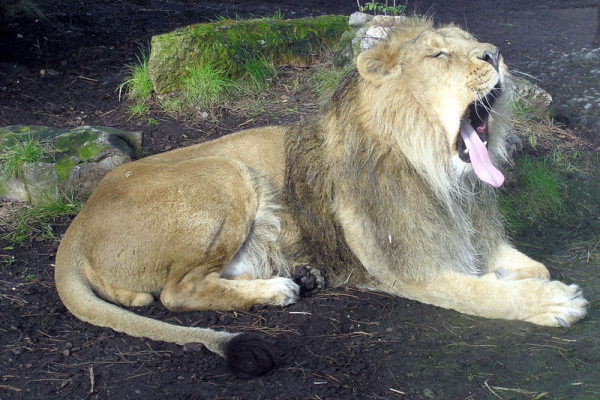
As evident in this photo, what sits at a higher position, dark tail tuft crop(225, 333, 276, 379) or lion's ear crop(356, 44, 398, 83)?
lion's ear crop(356, 44, 398, 83)

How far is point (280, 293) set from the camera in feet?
13.8

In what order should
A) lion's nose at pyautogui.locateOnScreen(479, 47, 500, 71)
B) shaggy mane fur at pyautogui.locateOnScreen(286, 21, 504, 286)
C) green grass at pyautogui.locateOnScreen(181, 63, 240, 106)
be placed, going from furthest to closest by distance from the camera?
green grass at pyautogui.locateOnScreen(181, 63, 240, 106), shaggy mane fur at pyautogui.locateOnScreen(286, 21, 504, 286), lion's nose at pyautogui.locateOnScreen(479, 47, 500, 71)

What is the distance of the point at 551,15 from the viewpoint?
30.1ft

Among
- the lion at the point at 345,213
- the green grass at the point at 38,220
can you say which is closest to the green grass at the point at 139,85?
the green grass at the point at 38,220

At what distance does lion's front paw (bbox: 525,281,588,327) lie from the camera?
3727 mm

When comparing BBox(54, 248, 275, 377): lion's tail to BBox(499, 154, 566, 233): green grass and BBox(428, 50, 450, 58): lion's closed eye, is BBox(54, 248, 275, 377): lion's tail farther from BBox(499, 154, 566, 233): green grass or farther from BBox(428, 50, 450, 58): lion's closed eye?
BBox(499, 154, 566, 233): green grass

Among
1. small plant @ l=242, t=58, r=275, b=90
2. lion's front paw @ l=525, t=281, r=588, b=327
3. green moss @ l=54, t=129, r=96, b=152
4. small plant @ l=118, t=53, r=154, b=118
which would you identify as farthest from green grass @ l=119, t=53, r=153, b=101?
lion's front paw @ l=525, t=281, r=588, b=327

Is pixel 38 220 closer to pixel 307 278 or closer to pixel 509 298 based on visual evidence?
pixel 307 278

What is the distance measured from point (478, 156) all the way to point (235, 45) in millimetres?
4032

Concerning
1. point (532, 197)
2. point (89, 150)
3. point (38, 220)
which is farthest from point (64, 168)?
point (532, 197)

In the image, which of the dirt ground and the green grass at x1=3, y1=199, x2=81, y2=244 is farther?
the green grass at x1=3, y1=199, x2=81, y2=244

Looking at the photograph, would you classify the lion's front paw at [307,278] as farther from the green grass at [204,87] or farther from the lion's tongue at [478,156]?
the green grass at [204,87]

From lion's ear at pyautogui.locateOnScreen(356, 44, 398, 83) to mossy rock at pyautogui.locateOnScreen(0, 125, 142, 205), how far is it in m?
2.59

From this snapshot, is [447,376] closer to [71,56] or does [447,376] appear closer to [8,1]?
[71,56]
